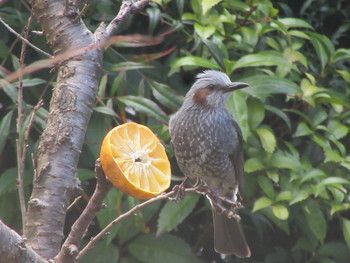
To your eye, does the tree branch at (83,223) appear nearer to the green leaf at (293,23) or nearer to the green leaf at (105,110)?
the green leaf at (105,110)

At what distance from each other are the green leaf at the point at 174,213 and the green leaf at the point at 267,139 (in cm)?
41

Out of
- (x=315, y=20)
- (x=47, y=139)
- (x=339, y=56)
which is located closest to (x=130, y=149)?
(x=47, y=139)

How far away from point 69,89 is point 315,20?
90.5 inches

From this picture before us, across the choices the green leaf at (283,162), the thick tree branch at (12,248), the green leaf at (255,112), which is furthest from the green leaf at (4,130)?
the thick tree branch at (12,248)

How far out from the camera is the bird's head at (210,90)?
3.04m

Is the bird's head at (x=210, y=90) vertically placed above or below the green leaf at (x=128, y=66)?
below

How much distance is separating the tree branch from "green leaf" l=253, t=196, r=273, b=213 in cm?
146

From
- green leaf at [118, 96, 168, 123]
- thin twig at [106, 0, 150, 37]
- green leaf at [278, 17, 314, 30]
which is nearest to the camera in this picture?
thin twig at [106, 0, 150, 37]

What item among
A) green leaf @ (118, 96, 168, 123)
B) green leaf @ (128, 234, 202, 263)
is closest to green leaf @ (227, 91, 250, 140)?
green leaf @ (118, 96, 168, 123)

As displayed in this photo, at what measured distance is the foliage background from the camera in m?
3.04

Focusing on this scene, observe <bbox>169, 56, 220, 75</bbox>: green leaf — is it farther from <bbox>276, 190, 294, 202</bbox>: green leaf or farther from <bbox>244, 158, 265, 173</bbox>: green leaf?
<bbox>276, 190, 294, 202</bbox>: green leaf

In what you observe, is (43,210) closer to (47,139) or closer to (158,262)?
(47,139)

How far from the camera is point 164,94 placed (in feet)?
10.2

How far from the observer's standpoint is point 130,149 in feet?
6.17
